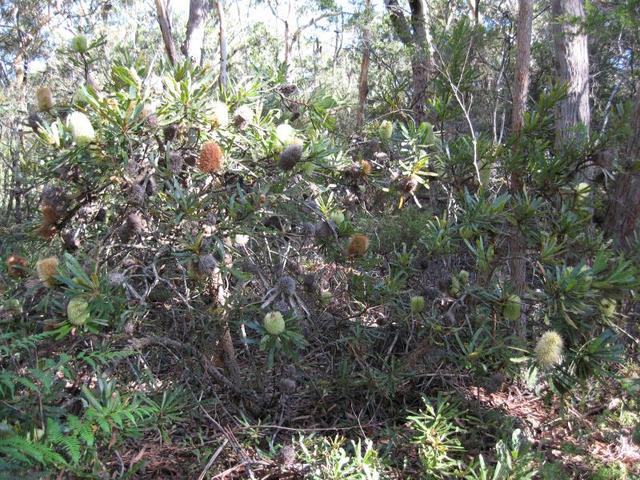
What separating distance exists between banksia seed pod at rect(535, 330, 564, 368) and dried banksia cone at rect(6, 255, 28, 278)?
2.13 meters

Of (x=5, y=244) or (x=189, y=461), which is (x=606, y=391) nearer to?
(x=189, y=461)

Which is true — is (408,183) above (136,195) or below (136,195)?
below

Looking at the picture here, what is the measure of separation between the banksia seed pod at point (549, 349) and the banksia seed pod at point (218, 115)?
1636 millimetres

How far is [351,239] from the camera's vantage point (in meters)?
2.27

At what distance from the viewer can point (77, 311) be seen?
1716 millimetres

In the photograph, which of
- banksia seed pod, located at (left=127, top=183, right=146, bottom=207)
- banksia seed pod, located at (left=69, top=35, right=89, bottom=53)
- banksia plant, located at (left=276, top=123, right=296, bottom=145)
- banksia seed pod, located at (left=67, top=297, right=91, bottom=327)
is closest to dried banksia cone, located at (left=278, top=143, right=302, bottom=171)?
banksia plant, located at (left=276, top=123, right=296, bottom=145)

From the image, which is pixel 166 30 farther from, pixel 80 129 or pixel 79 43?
pixel 80 129

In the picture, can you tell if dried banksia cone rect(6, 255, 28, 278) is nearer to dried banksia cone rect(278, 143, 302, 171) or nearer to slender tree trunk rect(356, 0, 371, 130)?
dried banksia cone rect(278, 143, 302, 171)

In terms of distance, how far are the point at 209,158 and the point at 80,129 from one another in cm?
49

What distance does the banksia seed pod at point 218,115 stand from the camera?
2.15 meters

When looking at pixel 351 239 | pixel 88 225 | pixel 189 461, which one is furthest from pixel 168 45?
pixel 189 461

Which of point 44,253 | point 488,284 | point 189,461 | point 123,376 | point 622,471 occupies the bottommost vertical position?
point 622,471

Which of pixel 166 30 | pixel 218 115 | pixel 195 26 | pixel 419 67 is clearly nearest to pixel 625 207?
A: pixel 419 67

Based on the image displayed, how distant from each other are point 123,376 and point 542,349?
1.97 meters
